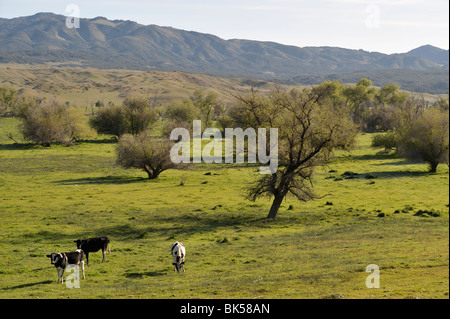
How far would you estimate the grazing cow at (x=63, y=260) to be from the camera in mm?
23062

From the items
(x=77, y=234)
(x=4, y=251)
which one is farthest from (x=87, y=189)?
(x=4, y=251)

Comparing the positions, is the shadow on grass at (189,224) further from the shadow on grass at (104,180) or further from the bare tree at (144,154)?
the bare tree at (144,154)

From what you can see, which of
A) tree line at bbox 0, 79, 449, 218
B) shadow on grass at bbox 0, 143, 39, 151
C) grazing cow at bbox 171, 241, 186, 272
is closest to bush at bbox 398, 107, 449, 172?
tree line at bbox 0, 79, 449, 218

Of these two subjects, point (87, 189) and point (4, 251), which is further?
point (87, 189)

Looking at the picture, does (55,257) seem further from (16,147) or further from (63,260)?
(16,147)

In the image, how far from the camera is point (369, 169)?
235 feet

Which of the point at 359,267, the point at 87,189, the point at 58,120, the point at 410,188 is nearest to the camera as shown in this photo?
the point at 359,267

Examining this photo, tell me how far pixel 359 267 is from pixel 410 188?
3592cm

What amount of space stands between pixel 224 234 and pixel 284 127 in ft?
31.3

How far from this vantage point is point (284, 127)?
1467 inches

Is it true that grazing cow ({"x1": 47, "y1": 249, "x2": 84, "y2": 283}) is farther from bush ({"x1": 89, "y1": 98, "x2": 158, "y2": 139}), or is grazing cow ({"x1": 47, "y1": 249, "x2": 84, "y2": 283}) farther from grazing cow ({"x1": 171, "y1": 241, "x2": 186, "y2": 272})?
bush ({"x1": 89, "y1": 98, "x2": 158, "y2": 139})
